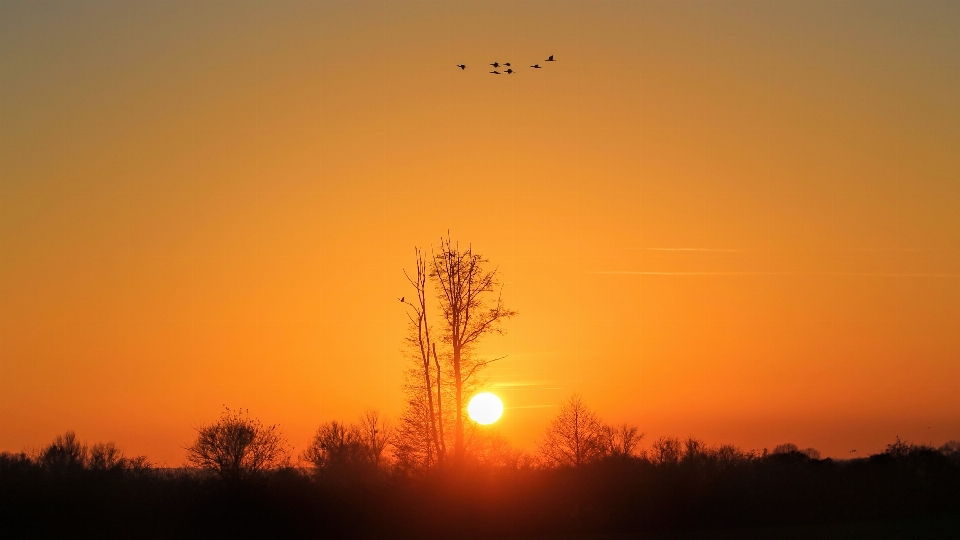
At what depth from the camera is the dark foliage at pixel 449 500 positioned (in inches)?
1217

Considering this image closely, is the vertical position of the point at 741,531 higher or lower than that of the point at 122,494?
lower

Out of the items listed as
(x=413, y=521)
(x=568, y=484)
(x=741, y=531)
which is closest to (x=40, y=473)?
(x=413, y=521)

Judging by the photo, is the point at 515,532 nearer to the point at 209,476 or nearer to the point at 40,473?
the point at 209,476

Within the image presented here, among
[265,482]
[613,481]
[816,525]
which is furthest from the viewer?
[816,525]

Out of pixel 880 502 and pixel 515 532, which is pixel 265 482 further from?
pixel 880 502

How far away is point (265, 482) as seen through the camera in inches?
1356

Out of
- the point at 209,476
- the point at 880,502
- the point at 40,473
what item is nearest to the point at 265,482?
the point at 209,476

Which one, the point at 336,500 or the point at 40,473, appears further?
the point at 336,500

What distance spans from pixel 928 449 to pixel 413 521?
39320 mm

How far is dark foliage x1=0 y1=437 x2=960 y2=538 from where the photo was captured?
30.9 metres

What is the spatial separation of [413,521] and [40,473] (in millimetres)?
13611

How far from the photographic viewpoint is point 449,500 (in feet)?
121

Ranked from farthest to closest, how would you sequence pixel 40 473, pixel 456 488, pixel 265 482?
pixel 456 488 < pixel 265 482 < pixel 40 473

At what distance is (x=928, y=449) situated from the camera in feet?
193
